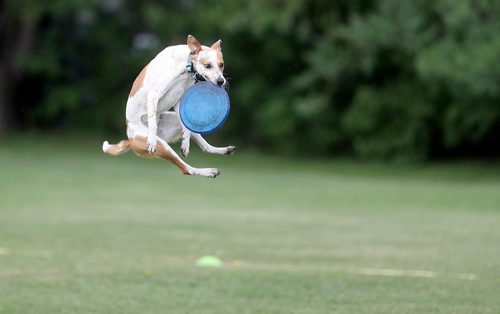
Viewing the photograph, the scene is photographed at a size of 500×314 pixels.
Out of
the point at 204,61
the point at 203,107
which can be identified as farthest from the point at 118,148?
the point at 204,61

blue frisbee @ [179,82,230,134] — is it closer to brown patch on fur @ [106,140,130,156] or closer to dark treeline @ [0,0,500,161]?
brown patch on fur @ [106,140,130,156]

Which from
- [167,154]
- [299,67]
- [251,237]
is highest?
[299,67]

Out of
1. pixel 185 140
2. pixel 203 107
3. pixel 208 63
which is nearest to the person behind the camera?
pixel 208 63

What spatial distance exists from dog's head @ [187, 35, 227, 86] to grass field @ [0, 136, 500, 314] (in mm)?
3901

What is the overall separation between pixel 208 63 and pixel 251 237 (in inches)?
471

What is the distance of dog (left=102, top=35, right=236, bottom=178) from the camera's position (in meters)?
10.6

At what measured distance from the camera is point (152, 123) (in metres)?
11.0

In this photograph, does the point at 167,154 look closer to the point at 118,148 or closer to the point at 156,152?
the point at 156,152

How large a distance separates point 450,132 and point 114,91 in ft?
60.4

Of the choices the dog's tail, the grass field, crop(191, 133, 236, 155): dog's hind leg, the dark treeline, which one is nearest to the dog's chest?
crop(191, 133, 236, 155): dog's hind leg

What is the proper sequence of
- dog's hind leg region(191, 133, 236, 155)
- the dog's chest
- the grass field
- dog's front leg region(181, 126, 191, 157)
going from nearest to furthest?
1. the dog's chest
2. dog's hind leg region(191, 133, 236, 155)
3. dog's front leg region(181, 126, 191, 157)
4. the grass field

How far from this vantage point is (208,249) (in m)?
20.5

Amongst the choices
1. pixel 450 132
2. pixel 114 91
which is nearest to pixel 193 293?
pixel 450 132

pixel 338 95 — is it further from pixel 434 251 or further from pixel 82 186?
pixel 434 251
